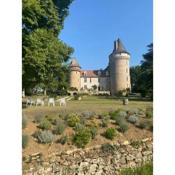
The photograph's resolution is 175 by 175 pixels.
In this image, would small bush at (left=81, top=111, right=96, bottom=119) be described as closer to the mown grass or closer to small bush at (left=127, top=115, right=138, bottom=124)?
small bush at (left=127, top=115, right=138, bottom=124)

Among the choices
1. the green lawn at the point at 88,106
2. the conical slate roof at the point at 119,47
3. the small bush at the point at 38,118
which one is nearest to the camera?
the conical slate roof at the point at 119,47

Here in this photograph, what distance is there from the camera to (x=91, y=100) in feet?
10.3

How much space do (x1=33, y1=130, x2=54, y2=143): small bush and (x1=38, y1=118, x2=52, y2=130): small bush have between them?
8cm

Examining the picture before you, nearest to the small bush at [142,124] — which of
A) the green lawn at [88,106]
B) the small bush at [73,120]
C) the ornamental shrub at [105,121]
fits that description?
the green lawn at [88,106]

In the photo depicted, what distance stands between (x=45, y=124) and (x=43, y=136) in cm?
20

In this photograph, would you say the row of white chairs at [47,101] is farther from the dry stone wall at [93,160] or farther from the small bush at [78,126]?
the dry stone wall at [93,160]

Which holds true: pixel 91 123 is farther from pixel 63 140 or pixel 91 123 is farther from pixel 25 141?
pixel 25 141

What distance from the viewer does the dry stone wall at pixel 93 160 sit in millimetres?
2869

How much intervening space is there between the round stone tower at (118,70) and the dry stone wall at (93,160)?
56cm

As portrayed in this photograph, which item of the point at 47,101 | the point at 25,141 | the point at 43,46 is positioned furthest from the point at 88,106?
the point at 43,46

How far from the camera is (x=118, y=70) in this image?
115 inches

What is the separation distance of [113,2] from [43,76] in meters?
1.05

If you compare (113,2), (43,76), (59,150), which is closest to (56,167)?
(59,150)
